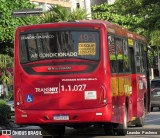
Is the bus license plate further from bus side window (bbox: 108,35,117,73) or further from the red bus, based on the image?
bus side window (bbox: 108,35,117,73)

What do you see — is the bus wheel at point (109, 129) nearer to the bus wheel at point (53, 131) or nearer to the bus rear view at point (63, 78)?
the bus wheel at point (53, 131)

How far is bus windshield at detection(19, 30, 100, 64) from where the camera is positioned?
16.9 meters

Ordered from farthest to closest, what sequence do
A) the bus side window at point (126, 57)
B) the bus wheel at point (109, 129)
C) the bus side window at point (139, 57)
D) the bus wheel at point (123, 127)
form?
the bus side window at point (139, 57), the bus side window at point (126, 57), the bus wheel at point (123, 127), the bus wheel at point (109, 129)

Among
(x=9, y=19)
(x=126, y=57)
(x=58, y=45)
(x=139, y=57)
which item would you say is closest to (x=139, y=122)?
(x=139, y=57)

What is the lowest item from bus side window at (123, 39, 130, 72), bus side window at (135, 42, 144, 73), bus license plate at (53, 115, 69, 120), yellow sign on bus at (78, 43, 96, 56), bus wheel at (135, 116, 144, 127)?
bus wheel at (135, 116, 144, 127)

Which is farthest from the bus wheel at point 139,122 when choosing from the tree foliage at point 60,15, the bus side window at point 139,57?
the tree foliage at point 60,15

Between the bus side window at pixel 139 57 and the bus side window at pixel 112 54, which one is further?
the bus side window at pixel 139 57

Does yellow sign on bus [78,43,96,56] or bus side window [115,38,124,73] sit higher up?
yellow sign on bus [78,43,96,56]

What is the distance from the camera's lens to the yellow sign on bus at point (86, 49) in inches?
664

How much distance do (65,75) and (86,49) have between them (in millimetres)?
871

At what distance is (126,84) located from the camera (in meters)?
19.6

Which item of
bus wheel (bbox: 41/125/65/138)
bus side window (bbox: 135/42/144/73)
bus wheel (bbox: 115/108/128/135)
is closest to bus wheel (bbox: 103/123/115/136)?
bus wheel (bbox: 115/108/128/135)

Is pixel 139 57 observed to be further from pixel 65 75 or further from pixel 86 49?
pixel 65 75

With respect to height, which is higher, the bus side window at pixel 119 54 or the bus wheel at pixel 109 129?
the bus side window at pixel 119 54
